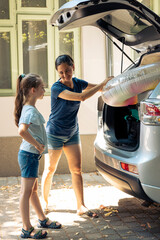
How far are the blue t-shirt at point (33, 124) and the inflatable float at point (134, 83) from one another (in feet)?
2.53

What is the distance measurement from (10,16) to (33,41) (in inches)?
23.2

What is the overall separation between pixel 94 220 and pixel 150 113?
1.66m

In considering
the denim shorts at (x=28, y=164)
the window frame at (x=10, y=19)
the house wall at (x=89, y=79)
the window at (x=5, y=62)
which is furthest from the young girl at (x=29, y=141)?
the window frame at (x=10, y=19)

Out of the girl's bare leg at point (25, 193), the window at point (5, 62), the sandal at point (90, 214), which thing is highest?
the window at point (5, 62)

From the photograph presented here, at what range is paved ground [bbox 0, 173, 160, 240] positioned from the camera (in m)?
4.34

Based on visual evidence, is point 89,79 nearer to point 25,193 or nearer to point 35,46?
point 35,46

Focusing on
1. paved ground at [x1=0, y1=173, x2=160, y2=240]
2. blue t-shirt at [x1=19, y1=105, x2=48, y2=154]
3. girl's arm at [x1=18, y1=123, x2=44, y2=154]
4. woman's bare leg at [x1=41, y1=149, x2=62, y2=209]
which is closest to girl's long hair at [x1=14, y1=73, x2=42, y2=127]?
blue t-shirt at [x1=19, y1=105, x2=48, y2=154]

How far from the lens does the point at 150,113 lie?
147 inches

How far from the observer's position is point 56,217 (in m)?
4.95

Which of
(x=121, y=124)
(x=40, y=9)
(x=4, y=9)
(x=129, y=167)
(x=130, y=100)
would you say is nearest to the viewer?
(x=129, y=167)

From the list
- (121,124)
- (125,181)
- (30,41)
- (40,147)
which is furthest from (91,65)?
(125,181)

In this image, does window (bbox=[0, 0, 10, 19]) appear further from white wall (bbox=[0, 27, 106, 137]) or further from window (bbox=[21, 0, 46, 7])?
white wall (bbox=[0, 27, 106, 137])

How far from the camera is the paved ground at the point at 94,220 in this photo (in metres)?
4.34

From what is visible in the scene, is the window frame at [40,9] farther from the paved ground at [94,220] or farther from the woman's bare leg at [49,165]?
the woman's bare leg at [49,165]
